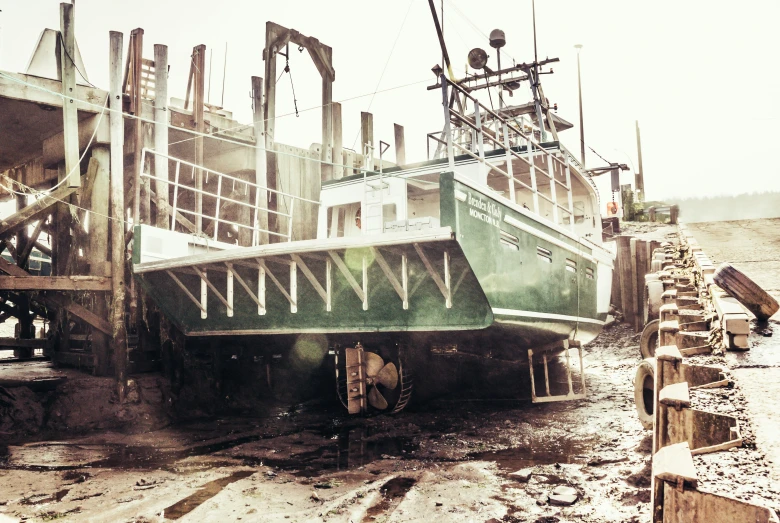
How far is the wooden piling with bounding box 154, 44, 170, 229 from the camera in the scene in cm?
943

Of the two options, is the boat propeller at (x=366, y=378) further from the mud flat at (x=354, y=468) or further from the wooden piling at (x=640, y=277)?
the wooden piling at (x=640, y=277)

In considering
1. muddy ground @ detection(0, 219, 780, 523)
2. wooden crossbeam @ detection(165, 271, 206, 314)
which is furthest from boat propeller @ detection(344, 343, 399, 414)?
wooden crossbeam @ detection(165, 271, 206, 314)

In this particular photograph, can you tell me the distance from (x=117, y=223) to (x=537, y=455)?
22.3 feet

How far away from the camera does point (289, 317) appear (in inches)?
328

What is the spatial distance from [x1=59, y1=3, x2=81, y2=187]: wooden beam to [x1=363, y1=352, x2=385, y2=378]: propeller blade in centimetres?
519

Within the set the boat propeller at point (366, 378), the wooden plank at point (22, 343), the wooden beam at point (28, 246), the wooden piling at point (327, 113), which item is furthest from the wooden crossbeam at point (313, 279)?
the wooden plank at point (22, 343)

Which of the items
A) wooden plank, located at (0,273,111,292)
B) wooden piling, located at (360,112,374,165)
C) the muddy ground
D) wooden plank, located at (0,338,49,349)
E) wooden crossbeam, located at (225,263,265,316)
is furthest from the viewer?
wooden piling, located at (360,112,374,165)

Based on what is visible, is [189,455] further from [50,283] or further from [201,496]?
[50,283]

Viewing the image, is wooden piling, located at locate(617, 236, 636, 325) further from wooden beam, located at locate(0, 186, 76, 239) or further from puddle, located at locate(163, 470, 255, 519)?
wooden beam, located at locate(0, 186, 76, 239)

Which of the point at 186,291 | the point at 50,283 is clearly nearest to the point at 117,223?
the point at 50,283

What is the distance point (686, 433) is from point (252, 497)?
3897 mm

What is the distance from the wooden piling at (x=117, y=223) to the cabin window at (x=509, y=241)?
18.8 ft

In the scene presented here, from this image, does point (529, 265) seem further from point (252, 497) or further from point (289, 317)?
point (252, 497)

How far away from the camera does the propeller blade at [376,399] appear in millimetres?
9055
